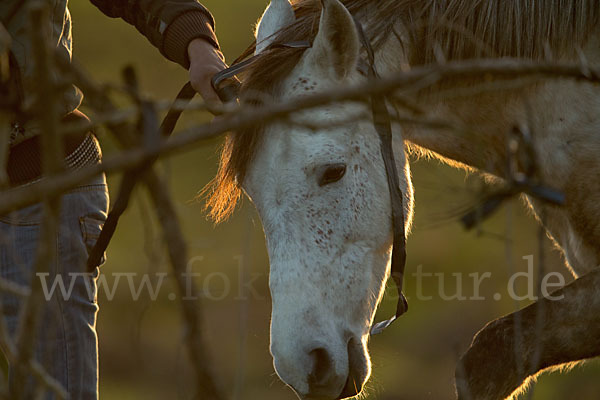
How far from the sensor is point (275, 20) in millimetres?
2330

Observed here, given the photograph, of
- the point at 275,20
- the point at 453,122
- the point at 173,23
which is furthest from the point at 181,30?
the point at 453,122

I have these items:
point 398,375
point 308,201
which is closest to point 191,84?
point 308,201

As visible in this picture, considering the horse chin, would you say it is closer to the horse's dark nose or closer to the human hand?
the horse's dark nose

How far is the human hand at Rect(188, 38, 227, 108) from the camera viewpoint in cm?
209

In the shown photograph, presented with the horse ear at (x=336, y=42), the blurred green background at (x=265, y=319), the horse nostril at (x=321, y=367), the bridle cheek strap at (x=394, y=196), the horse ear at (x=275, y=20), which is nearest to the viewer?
the horse nostril at (x=321, y=367)

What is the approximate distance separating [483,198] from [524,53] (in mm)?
1107

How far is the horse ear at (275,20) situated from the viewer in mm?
2301

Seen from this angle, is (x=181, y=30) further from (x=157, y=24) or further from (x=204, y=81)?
(x=204, y=81)

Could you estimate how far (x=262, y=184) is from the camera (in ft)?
6.72

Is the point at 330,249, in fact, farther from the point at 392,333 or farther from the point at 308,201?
the point at 392,333

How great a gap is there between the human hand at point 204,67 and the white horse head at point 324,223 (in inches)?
7.7

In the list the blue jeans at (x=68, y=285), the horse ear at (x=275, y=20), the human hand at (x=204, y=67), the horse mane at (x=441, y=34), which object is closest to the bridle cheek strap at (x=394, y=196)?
the horse mane at (x=441, y=34)

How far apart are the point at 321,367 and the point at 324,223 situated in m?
0.39

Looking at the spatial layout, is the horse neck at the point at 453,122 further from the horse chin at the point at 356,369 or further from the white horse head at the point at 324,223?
the horse chin at the point at 356,369
